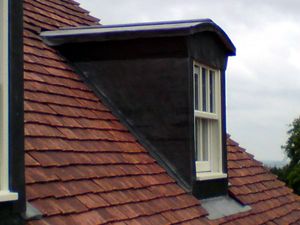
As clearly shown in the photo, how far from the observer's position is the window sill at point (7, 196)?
17.2 ft

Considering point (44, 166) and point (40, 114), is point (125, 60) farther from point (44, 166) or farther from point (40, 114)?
point (44, 166)

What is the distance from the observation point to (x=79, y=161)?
723 cm

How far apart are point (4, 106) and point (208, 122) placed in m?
4.98

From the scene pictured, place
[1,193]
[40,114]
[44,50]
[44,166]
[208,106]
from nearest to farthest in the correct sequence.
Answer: [1,193] → [44,166] → [40,114] → [44,50] → [208,106]

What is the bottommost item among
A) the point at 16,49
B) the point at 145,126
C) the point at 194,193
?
the point at 194,193

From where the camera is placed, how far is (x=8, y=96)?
17.9 ft

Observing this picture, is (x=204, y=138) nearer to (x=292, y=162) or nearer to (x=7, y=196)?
(x=7, y=196)

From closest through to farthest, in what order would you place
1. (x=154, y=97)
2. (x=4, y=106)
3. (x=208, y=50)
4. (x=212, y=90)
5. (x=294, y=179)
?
(x=4, y=106) → (x=154, y=97) → (x=208, y=50) → (x=212, y=90) → (x=294, y=179)

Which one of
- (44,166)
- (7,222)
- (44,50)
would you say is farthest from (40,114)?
(7,222)

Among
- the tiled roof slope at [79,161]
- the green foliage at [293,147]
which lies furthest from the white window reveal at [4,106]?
the green foliage at [293,147]

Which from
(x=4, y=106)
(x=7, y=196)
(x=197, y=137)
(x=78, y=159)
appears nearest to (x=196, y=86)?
(x=197, y=137)

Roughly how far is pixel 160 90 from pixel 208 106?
1.07 meters

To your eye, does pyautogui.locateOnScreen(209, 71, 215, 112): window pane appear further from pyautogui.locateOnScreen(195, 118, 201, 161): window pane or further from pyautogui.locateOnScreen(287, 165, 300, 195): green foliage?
pyautogui.locateOnScreen(287, 165, 300, 195): green foliage

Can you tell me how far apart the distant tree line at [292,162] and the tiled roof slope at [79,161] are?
Answer: 3498 centimetres
